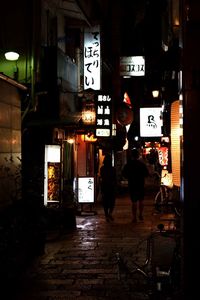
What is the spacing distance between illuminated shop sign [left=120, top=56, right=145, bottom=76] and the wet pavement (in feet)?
24.6

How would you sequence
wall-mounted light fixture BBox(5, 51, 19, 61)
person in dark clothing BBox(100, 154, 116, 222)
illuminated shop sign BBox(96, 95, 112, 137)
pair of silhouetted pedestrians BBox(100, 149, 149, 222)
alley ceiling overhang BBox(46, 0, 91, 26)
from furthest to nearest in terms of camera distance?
illuminated shop sign BBox(96, 95, 112, 137) → alley ceiling overhang BBox(46, 0, 91, 26) → person in dark clothing BBox(100, 154, 116, 222) → pair of silhouetted pedestrians BBox(100, 149, 149, 222) → wall-mounted light fixture BBox(5, 51, 19, 61)

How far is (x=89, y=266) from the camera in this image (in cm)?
1050

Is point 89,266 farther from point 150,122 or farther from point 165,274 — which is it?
point 150,122

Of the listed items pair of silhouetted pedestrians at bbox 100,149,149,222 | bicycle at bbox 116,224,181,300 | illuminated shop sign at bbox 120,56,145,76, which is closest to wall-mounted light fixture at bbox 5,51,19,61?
pair of silhouetted pedestrians at bbox 100,149,149,222

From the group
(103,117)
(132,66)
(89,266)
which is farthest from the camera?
(132,66)

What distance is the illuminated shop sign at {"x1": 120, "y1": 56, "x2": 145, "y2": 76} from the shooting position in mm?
20672

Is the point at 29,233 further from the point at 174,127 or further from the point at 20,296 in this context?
the point at 174,127

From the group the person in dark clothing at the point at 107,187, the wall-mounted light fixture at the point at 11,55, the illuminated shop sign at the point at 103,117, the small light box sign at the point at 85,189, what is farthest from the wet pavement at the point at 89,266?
the wall-mounted light fixture at the point at 11,55

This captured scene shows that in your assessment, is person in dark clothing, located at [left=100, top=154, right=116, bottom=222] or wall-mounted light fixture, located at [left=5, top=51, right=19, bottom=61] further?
person in dark clothing, located at [left=100, top=154, right=116, bottom=222]

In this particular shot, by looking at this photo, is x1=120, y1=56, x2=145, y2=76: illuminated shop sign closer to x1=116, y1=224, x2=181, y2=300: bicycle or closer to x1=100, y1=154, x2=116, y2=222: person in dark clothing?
x1=100, y1=154, x2=116, y2=222: person in dark clothing

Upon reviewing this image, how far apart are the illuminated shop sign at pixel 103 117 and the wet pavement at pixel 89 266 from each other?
15.3ft

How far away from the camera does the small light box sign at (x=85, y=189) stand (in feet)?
63.6

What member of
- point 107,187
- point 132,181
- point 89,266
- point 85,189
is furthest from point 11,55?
point 89,266

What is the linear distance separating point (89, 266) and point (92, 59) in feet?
33.9
